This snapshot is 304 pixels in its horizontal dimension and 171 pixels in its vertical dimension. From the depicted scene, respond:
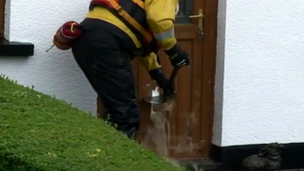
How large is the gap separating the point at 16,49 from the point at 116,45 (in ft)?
2.58

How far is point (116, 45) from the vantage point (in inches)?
272

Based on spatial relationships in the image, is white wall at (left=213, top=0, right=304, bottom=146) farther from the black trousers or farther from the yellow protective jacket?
the black trousers

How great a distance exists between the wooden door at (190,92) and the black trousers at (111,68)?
2.22 feet

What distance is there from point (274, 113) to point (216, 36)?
0.84m

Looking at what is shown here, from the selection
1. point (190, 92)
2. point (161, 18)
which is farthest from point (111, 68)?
point (190, 92)

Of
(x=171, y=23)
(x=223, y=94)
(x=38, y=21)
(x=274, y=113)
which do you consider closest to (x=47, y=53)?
(x=38, y=21)

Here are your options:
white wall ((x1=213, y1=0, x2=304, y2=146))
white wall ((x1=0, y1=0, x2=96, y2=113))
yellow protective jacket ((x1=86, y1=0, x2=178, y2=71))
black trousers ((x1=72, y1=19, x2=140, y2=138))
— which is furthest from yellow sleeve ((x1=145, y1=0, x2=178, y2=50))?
white wall ((x1=213, y1=0, x2=304, y2=146))

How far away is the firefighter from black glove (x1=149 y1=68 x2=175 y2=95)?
34cm

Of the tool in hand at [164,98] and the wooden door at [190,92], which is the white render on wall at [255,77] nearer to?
the wooden door at [190,92]

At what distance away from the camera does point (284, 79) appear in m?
8.10

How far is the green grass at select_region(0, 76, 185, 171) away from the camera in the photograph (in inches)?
182

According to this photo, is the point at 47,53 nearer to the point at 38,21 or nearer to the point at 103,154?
the point at 38,21

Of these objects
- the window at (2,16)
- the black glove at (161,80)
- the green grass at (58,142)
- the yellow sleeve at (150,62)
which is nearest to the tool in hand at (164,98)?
the black glove at (161,80)

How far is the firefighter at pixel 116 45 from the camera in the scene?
6871 millimetres
